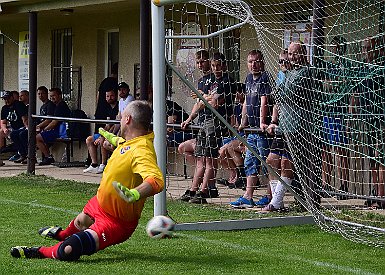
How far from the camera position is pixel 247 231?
33.9 feet

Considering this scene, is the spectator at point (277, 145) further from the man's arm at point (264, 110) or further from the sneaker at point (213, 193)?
the sneaker at point (213, 193)

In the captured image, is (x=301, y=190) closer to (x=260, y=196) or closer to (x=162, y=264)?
(x=260, y=196)

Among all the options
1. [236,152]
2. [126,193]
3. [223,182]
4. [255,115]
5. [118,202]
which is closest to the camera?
[126,193]

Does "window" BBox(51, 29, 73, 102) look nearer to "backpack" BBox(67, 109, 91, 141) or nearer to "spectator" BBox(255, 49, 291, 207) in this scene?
"backpack" BBox(67, 109, 91, 141)

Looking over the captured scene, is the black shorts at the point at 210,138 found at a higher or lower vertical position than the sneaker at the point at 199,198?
higher

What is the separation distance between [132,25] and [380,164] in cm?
893

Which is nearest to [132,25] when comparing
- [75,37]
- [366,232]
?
[75,37]

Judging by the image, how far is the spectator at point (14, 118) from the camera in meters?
20.4

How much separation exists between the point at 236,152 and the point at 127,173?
4752mm

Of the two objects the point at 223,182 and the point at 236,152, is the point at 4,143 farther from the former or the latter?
the point at 236,152

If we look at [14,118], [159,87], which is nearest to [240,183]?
[159,87]

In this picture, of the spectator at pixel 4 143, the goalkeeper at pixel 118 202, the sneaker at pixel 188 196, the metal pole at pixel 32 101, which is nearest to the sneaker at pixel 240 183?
the sneaker at pixel 188 196

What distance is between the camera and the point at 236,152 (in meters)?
12.9

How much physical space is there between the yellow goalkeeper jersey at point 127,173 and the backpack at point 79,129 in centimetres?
1120
